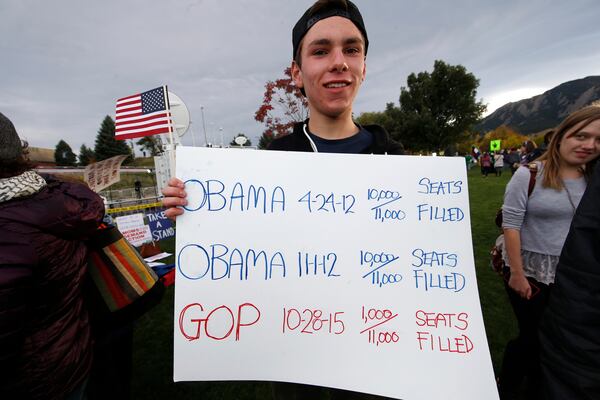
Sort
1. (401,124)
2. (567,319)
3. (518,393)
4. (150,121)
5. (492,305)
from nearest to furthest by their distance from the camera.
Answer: (567,319), (518,393), (492,305), (150,121), (401,124)

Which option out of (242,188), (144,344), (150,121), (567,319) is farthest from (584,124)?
(150,121)

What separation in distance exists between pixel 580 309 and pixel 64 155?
61622 millimetres

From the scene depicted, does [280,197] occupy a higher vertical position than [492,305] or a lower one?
higher

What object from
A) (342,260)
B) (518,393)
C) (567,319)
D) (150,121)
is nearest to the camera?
(567,319)

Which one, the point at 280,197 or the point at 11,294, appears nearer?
the point at 11,294

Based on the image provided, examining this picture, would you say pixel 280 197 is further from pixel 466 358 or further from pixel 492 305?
pixel 492 305

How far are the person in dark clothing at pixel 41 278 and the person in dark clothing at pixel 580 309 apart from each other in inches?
80.1

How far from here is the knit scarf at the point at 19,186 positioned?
108 centimetres

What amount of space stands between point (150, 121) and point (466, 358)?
6.94 m

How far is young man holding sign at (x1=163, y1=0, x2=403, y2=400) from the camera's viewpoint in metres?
1.26

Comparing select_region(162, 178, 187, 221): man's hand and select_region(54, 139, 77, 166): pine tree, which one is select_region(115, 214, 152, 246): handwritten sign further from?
select_region(54, 139, 77, 166): pine tree

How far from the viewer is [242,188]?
115cm

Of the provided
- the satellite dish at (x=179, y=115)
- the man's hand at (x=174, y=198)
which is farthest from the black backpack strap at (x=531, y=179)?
the satellite dish at (x=179, y=115)

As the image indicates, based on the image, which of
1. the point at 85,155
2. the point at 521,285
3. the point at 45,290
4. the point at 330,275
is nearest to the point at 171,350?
the point at 45,290
